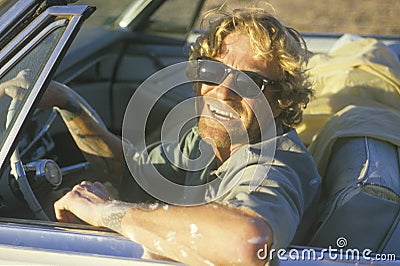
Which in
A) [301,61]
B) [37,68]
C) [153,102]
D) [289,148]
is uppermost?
[37,68]

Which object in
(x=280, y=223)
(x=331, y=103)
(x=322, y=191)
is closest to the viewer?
(x=280, y=223)

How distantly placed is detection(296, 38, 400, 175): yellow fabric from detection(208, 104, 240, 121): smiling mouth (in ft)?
1.52

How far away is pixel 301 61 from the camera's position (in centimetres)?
219

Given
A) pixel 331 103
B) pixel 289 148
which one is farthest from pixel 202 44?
pixel 331 103

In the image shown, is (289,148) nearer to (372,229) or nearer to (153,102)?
(372,229)

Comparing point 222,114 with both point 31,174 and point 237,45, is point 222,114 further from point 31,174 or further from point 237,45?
point 31,174

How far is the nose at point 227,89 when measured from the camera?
2.01 meters

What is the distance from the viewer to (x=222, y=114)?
2.04m

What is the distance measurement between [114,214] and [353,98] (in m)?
1.44

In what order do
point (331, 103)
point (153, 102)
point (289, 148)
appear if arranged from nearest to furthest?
point (289, 148) → point (331, 103) → point (153, 102)

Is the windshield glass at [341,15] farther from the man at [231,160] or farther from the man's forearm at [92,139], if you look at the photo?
the man at [231,160]

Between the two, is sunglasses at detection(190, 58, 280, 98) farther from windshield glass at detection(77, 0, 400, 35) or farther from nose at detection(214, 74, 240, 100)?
windshield glass at detection(77, 0, 400, 35)

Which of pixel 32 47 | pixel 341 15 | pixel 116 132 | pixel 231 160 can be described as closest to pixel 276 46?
pixel 231 160

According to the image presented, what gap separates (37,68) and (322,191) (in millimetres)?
955
